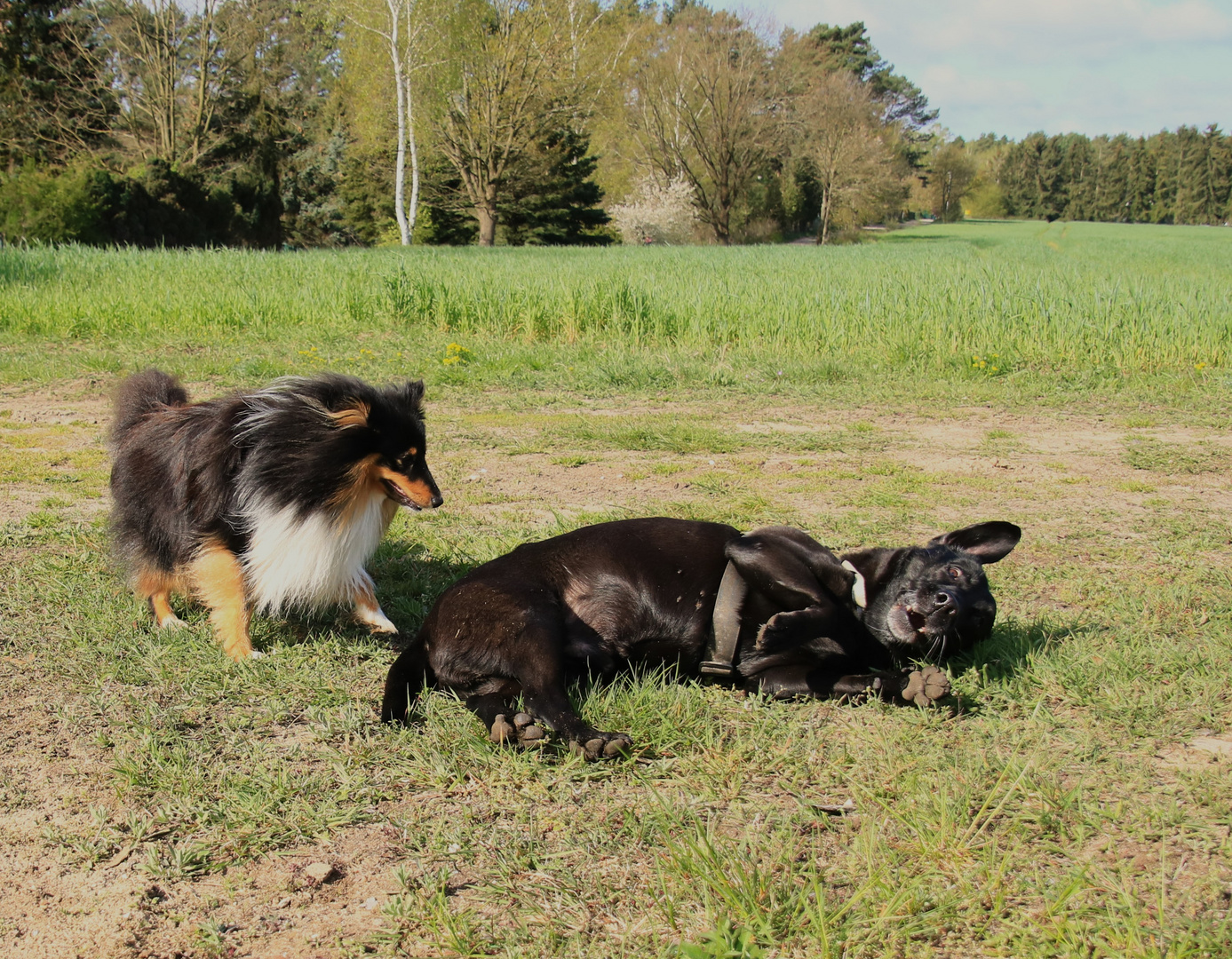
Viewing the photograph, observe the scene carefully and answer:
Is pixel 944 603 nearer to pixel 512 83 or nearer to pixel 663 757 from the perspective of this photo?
pixel 663 757

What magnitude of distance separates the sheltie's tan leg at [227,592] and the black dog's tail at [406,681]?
81cm

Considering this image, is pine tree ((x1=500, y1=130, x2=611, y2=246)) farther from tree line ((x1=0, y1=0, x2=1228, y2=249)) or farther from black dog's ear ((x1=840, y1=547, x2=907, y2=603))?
black dog's ear ((x1=840, y1=547, x2=907, y2=603))

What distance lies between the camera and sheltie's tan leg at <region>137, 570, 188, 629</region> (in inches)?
153

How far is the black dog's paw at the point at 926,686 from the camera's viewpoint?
9.88ft

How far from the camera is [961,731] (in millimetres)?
2973

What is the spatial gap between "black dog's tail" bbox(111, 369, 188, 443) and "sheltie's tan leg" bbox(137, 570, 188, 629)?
659mm

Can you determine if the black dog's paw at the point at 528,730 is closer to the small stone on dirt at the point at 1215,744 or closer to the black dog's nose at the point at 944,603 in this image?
the black dog's nose at the point at 944,603

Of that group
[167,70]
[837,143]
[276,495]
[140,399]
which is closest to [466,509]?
[140,399]

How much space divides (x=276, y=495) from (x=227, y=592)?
47cm

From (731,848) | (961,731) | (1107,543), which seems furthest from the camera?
(1107,543)

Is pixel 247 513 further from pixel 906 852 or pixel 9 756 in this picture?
pixel 906 852

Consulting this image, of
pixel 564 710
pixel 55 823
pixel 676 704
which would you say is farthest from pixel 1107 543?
pixel 55 823

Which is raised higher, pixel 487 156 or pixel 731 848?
pixel 487 156

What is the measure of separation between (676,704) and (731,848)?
811 mm
